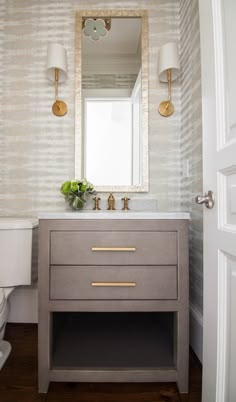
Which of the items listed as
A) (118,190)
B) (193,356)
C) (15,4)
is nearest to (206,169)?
(118,190)

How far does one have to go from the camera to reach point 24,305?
70.7 inches

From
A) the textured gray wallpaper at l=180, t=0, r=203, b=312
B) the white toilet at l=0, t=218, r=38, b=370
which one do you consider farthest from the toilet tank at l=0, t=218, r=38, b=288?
the textured gray wallpaper at l=180, t=0, r=203, b=312

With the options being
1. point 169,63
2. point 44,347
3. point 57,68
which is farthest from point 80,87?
point 44,347

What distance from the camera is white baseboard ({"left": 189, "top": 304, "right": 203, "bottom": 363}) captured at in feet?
4.54

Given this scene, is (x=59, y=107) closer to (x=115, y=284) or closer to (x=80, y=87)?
(x=80, y=87)

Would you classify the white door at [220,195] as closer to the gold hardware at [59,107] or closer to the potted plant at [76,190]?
the potted plant at [76,190]

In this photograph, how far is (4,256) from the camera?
1443 millimetres

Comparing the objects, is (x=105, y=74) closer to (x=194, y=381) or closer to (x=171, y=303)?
(x=171, y=303)

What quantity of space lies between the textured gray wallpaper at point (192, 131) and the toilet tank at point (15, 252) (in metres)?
1.00

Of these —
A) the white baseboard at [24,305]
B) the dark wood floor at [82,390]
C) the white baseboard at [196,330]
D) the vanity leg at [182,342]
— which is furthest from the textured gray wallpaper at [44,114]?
the dark wood floor at [82,390]

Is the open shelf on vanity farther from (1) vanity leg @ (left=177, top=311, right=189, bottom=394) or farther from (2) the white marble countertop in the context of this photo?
(2) the white marble countertop

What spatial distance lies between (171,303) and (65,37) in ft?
6.10

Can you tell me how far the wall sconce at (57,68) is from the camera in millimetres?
1682

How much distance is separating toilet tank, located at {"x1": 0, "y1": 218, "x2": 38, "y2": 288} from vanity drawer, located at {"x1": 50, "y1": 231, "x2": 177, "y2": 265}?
0.41 meters
